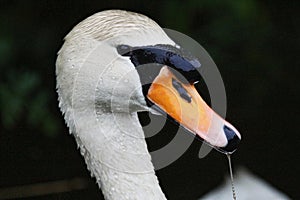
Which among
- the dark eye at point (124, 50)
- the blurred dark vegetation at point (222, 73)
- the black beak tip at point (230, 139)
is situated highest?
the dark eye at point (124, 50)

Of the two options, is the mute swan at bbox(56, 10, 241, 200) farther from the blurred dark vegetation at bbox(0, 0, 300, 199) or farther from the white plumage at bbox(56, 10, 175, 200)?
the blurred dark vegetation at bbox(0, 0, 300, 199)

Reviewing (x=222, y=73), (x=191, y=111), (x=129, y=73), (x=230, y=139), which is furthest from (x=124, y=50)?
(x=222, y=73)

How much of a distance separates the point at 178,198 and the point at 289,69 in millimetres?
769

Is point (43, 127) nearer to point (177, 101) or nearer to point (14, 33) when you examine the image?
point (14, 33)

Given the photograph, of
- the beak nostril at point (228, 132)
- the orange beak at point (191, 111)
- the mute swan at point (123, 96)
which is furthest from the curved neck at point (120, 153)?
the beak nostril at point (228, 132)

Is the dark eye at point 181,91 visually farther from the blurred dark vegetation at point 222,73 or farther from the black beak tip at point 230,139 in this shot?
the blurred dark vegetation at point 222,73

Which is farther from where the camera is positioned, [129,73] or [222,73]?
[222,73]

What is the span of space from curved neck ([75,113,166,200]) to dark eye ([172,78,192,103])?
0.15 metres

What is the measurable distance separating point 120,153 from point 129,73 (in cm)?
21

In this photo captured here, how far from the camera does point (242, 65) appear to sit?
13.3 feet

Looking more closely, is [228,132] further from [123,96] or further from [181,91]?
[123,96]

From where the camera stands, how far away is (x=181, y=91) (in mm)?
2184

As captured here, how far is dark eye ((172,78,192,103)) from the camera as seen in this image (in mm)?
2172

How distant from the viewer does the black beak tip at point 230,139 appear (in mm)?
2088
